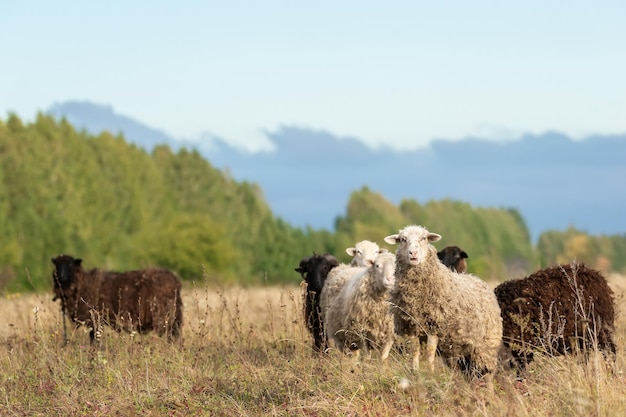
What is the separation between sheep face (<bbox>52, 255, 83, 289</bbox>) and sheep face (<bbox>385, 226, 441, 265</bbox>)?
779 cm

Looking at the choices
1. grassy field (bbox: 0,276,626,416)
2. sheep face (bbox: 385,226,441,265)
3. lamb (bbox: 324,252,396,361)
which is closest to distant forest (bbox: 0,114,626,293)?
lamb (bbox: 324,252,396,361)

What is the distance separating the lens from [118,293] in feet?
48.8

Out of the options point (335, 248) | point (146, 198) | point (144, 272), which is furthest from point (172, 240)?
point (144, 272)

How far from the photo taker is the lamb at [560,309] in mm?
10000

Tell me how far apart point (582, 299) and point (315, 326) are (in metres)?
4.19

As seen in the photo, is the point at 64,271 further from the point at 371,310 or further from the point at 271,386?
the point at 271,386

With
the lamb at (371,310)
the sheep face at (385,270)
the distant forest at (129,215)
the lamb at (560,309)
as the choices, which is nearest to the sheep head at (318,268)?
the lamb at (371,310)

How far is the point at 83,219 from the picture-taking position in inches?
1861

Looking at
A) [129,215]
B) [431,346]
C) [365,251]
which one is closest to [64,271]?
[365,251]

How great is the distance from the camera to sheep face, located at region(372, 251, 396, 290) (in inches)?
400

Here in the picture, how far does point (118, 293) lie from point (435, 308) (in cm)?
746

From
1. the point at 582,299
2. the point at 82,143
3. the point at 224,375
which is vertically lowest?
the point at 224,375

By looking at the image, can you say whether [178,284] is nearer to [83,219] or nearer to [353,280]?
[353,280]

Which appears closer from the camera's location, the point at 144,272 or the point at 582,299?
the point at 582,299
